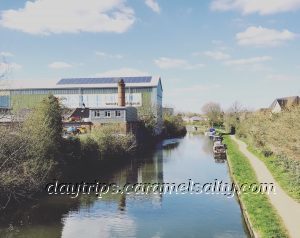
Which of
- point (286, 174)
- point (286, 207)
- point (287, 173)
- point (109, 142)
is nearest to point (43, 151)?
point (109, 142)

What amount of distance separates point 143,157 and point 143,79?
3817cm

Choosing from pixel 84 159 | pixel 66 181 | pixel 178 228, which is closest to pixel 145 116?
pixel 84 159

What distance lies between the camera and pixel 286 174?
29.4 m

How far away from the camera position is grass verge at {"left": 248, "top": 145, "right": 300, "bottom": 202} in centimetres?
2466

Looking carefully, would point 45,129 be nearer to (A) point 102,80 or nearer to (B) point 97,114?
(B) point 97,114

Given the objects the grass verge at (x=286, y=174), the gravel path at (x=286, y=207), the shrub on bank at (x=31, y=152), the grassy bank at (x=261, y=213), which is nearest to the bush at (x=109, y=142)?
the shrub on bank at (x=31, y=152)

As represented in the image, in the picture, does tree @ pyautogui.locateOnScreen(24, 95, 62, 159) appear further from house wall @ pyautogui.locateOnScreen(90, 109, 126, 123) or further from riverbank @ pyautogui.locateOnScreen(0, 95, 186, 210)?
house wall @ pyautogui.locateOnScreen(90, 109, 126, 123)

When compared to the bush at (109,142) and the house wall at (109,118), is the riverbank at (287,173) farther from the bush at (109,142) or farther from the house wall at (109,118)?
the house wall at (109,118)

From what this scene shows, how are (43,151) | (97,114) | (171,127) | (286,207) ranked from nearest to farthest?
1. (286,207)
2. (43,151)
3. (97,114)
4. (171,127)

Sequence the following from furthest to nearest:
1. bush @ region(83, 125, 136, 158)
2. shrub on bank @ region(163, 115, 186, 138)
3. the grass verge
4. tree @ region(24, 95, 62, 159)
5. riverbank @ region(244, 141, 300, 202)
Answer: shrub on bank @ region(163, 115, 186, 138) → bush @ region(83, 125, 136, 158) → tree @ region(24, 95, 62, 159) → riverbank @ region(244, 141, 300, 202) → the grass verge

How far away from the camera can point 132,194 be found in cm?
2791

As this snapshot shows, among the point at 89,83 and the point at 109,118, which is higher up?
the point at 89,83

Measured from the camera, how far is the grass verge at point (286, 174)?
2466cm

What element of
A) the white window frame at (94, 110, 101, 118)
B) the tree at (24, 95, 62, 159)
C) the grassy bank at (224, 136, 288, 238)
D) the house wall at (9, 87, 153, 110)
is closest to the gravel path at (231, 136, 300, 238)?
the grassy bank at (224, 136, 288, 238)
